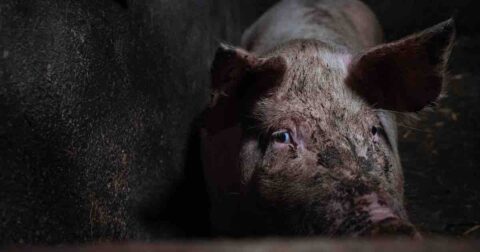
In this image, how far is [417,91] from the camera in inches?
123

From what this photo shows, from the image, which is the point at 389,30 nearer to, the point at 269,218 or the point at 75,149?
the point at 269,218

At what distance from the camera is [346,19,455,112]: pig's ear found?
2.82 m

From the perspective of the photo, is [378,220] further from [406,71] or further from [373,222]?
[406,71]

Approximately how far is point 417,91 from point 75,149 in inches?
74.5

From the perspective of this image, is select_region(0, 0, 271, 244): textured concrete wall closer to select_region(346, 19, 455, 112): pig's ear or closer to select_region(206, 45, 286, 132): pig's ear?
select_region(206, 45, 286, 132): pig's ear

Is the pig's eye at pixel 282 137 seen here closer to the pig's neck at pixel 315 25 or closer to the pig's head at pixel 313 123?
the pig's head at pixel 313 123

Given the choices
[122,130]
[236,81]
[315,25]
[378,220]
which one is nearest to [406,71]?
[236,81]

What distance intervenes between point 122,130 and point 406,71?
1594mm

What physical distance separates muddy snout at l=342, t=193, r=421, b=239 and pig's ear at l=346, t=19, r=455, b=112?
1012mm

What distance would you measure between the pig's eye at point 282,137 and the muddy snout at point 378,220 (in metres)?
0.67

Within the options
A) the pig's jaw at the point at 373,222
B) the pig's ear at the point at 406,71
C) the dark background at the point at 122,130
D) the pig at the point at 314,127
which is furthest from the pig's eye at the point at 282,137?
the dark background at the point at 122,130

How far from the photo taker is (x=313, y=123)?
276cm

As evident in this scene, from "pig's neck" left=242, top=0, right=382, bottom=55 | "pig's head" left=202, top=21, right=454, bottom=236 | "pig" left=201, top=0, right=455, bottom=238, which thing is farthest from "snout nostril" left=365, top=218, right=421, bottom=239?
"pig's neck" left=242, top=0, right=382, bottom=55

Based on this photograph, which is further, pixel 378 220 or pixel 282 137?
A: pixel 282 137
